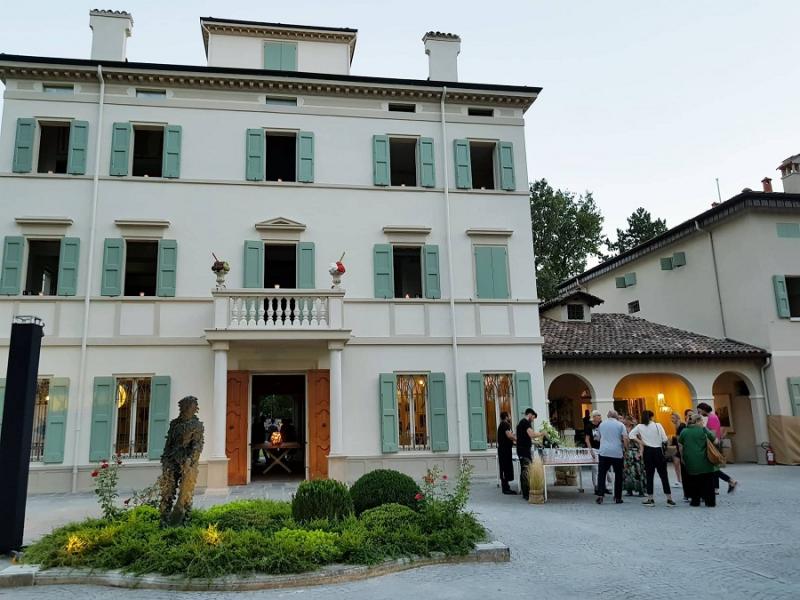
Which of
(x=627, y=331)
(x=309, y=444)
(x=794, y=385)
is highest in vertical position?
(x=627, y=331)

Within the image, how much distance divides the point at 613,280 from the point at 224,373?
19.0 m

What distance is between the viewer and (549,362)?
60.6 feet

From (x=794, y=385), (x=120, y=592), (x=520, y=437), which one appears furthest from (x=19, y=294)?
(x=794, y=385)

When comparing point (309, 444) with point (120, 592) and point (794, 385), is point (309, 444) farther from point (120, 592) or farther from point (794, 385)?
point (794, 385)

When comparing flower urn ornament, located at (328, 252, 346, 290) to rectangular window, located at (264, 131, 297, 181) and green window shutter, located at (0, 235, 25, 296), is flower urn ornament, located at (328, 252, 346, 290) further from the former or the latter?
green window shutter, located at (0, 235, 25, 296)

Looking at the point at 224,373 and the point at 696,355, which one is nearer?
the point at 224,373

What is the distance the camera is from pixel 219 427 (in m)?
14.2

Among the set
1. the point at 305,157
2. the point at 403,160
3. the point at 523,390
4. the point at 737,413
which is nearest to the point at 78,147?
the point at 305,157

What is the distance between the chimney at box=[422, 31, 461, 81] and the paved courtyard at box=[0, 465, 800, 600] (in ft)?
41.6

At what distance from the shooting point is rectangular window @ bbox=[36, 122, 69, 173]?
16781 mm

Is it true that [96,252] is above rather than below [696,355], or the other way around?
Answer: above

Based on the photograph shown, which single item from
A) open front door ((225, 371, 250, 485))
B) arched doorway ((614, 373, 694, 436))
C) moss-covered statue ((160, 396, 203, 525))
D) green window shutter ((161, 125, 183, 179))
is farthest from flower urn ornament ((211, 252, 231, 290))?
arched doorway ((614, 373, 694, 436))

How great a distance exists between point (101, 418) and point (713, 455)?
1298cm

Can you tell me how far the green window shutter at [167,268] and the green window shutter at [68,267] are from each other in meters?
1.94
